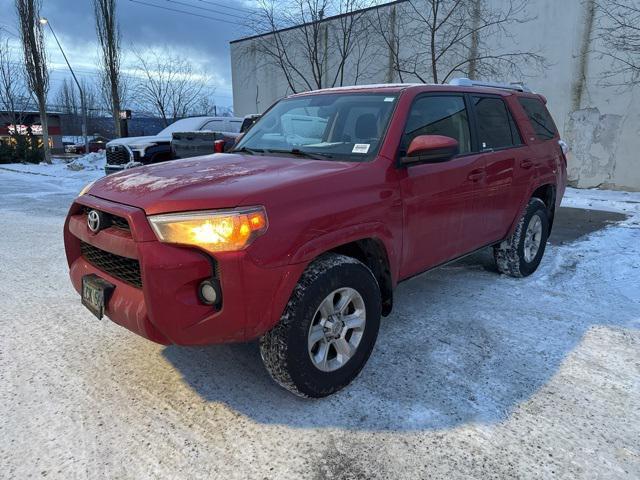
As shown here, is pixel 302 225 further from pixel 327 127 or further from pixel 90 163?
pixel 90 163

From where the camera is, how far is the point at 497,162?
4.21m

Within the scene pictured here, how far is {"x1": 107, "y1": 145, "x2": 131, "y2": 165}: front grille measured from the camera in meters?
11.5

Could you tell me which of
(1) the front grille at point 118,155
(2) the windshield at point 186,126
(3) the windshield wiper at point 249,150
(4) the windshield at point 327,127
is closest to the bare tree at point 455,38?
(2) the windshield at point 186,126

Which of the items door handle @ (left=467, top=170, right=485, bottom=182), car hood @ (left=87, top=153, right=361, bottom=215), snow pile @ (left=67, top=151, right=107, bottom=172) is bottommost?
snow pile @ (left=67, top=151, right=107, bottom=172)

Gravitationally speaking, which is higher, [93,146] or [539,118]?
[539,118]

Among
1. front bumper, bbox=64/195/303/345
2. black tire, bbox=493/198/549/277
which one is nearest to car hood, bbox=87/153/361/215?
front bumper, bbox=64/195/303/345

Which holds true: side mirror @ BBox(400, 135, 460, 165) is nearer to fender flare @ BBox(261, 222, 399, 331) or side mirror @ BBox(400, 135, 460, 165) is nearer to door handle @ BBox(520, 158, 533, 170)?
fender flare @ BBox(261, 222, 399, 331)

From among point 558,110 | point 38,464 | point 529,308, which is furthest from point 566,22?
point 38,464

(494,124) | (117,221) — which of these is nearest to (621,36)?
(494,124)

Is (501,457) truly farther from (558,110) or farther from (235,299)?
(558,110)

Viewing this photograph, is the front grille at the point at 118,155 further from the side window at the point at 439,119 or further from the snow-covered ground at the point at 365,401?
the side window at the point at 439,119

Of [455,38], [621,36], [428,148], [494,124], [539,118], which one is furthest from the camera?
[455,38]

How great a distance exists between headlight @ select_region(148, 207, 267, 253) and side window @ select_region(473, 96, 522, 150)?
8.62 ft

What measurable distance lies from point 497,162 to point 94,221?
327 cm
